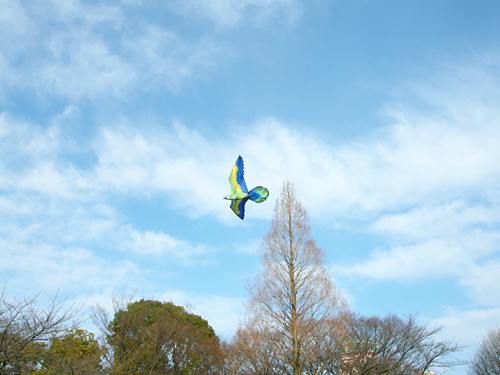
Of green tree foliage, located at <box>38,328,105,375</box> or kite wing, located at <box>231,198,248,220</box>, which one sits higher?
kite wing, located at <box>231,198,248,220</box>

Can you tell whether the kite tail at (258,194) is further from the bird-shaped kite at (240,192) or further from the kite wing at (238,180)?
the kite wing at (238,180)

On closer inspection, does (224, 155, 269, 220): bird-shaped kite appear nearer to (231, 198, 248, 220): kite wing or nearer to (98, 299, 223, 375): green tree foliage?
(231, 198, 248, 220): kite wing

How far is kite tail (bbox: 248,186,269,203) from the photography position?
14.1 metres

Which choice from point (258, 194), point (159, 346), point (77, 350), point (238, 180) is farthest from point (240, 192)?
point (159, 346)

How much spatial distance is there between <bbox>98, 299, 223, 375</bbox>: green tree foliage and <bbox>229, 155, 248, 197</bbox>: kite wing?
29.7ft

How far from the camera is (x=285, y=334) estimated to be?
1478 cm

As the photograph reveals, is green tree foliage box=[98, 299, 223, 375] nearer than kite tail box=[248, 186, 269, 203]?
No

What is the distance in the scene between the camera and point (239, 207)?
48.4ft

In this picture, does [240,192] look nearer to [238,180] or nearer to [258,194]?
[238,180]

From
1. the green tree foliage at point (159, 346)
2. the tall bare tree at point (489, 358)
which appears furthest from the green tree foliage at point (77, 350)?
the tall bare tree at point (489, 358)

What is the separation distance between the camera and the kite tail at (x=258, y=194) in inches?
557

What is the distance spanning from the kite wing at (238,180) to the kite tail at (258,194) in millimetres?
250

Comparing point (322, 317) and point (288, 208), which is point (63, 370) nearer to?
point (322, 317)

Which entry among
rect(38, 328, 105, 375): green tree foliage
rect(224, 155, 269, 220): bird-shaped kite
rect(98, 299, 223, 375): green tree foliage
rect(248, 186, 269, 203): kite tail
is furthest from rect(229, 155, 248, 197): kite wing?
rect(98, 299, 223, 375): green tree foliage
